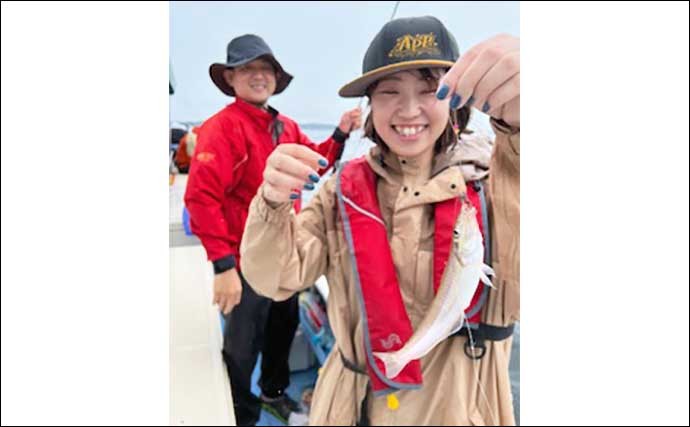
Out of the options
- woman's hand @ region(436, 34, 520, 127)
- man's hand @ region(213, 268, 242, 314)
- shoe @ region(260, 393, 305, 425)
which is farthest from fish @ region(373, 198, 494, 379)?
shoe @ region(260, 393, 305, 425)

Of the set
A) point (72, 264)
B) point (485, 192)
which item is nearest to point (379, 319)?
point (485, 192)

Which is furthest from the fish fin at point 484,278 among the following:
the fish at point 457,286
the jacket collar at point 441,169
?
the jacket collar at point 441,169

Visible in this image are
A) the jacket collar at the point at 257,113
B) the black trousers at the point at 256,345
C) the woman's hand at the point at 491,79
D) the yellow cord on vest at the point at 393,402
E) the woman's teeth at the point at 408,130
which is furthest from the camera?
the black trousers at the point at 256,345

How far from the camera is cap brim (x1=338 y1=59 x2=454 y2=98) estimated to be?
40 centimetres

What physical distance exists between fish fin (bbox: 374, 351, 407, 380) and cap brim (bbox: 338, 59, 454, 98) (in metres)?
0.32

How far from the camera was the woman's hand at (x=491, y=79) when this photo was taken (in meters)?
0.33

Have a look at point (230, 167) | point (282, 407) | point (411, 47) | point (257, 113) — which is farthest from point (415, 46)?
point (282, 407)

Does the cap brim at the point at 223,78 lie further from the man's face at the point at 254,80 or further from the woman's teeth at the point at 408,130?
the woman's teeth at the point at 408,130

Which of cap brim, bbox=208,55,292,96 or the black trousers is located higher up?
cap brim, bbox=208,55,292,96

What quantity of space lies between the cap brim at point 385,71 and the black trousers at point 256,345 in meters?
0.50

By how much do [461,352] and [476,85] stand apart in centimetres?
41

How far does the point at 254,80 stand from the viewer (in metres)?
0.55

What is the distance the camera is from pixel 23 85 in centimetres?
20

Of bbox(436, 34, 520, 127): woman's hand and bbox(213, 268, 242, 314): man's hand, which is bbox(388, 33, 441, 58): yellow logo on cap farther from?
bbox(213, 268, 242, 314): man's hand
